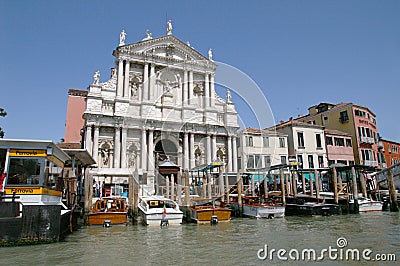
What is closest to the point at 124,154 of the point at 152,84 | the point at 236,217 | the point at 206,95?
the point at 152,84

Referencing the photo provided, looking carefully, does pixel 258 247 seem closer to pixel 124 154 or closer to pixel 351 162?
pixel 124 154

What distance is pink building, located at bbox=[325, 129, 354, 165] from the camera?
3133 centimetres

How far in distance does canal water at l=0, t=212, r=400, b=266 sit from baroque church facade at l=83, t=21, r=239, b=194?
13.0 metres

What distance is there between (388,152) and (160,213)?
3246 centimetres

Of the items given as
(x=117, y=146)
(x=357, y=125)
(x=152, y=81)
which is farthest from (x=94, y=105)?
(x=357, y=125)

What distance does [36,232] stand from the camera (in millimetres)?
9180

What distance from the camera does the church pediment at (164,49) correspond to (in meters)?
29.0

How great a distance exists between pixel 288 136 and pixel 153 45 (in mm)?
16094

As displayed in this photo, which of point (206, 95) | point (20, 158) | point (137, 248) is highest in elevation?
point (206, 95)

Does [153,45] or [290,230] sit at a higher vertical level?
[153,45]

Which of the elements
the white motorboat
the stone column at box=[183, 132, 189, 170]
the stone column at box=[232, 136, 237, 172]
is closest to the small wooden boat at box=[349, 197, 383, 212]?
the white motorboat

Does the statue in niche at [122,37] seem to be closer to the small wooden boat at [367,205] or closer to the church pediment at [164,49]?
the church pediment at [164,49]

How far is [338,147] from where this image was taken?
104ft

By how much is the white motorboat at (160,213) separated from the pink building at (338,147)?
21.7 meters
